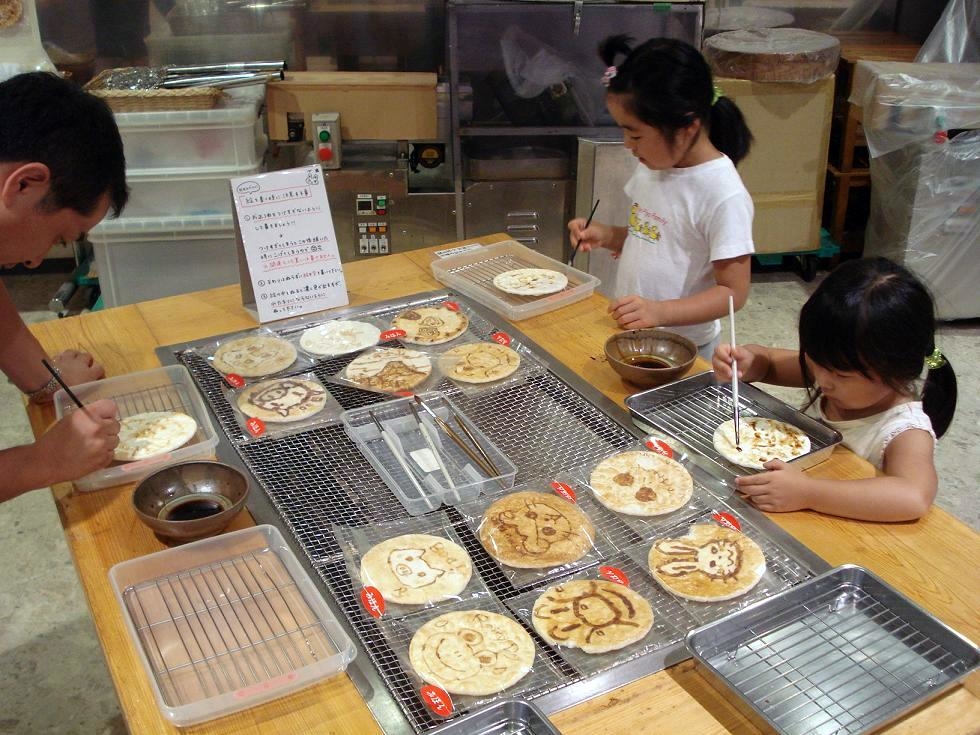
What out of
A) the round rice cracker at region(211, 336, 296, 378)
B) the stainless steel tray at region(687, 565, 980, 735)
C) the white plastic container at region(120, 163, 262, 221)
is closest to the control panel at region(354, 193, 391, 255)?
the white plastic container at region(120, 163, 262, 221)

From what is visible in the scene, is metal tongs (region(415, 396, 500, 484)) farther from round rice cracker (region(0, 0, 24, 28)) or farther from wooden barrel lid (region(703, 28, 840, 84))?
round rice cracker (region(0, 0, 24, 28))

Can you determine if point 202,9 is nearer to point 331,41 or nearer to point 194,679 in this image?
point 331,41

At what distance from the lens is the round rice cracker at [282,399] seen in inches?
72.8

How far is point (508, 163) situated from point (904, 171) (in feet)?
6.14

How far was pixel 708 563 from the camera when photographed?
144 cm

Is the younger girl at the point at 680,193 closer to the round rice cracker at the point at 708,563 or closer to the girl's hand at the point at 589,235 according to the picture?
the girl's hand at the point at 589,235

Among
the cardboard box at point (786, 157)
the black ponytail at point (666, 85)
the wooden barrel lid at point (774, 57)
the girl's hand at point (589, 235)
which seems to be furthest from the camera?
the cardboard box at point (786, 157)

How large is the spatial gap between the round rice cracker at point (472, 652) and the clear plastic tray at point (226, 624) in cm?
11

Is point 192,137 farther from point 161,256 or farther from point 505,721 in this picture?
point 505,721

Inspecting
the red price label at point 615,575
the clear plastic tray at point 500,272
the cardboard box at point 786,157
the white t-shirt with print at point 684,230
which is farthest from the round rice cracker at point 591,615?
the cardboard box at point 786,157

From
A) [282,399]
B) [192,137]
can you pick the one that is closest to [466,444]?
[282,399]

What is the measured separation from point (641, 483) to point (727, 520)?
16 centimetres

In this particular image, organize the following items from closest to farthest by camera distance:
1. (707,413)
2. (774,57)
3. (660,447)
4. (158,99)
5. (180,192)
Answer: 1. (660,447)
2. (707,413)
3. (158,99)
4. (180,192)
5. (774,57)

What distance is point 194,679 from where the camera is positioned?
125 cm
